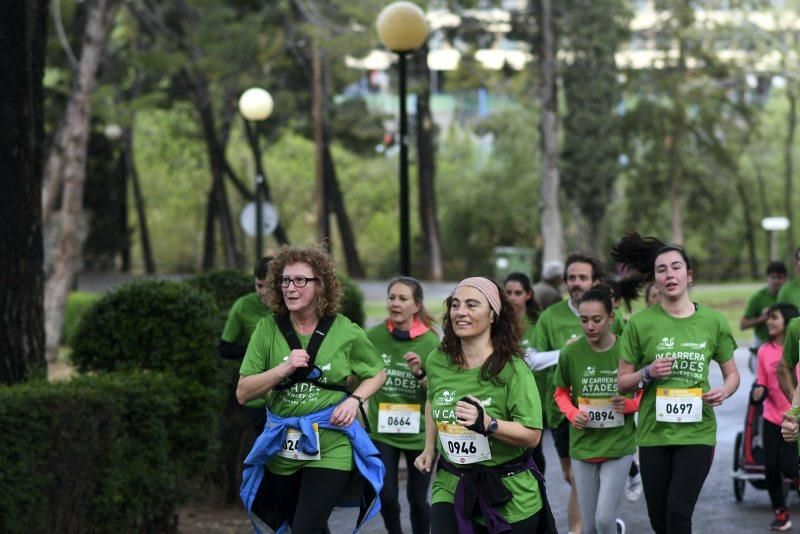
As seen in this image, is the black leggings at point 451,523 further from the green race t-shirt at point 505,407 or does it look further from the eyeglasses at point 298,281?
the eyeglasses at point 298,281

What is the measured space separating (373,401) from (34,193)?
11.4ft

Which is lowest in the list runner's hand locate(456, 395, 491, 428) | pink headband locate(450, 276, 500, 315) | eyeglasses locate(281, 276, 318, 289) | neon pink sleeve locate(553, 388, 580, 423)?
neon pink sleeve locate(553, 388, 580, 423)

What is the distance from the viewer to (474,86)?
43.0 meters

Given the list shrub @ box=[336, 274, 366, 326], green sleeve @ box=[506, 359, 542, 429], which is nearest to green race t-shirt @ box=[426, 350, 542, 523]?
green sleeve @ box=[506, 359, 542, 429]

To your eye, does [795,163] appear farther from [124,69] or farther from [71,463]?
[71,463]

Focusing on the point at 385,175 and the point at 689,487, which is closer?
the point at 689,487

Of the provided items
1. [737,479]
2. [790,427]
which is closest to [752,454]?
[737,479]

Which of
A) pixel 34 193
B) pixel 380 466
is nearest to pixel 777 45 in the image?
pixel 34 193

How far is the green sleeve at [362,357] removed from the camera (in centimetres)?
730

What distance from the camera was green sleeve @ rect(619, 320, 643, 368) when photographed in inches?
321

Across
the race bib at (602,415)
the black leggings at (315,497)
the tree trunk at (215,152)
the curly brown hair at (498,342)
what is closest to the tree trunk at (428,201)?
the tree trunk at (215,152)

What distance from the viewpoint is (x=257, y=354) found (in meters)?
7.12

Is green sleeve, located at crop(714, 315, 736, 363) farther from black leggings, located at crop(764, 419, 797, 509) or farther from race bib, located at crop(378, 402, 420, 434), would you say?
black leggings, located at crop(764, 419, 797, 509)

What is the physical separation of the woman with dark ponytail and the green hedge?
302 cm
